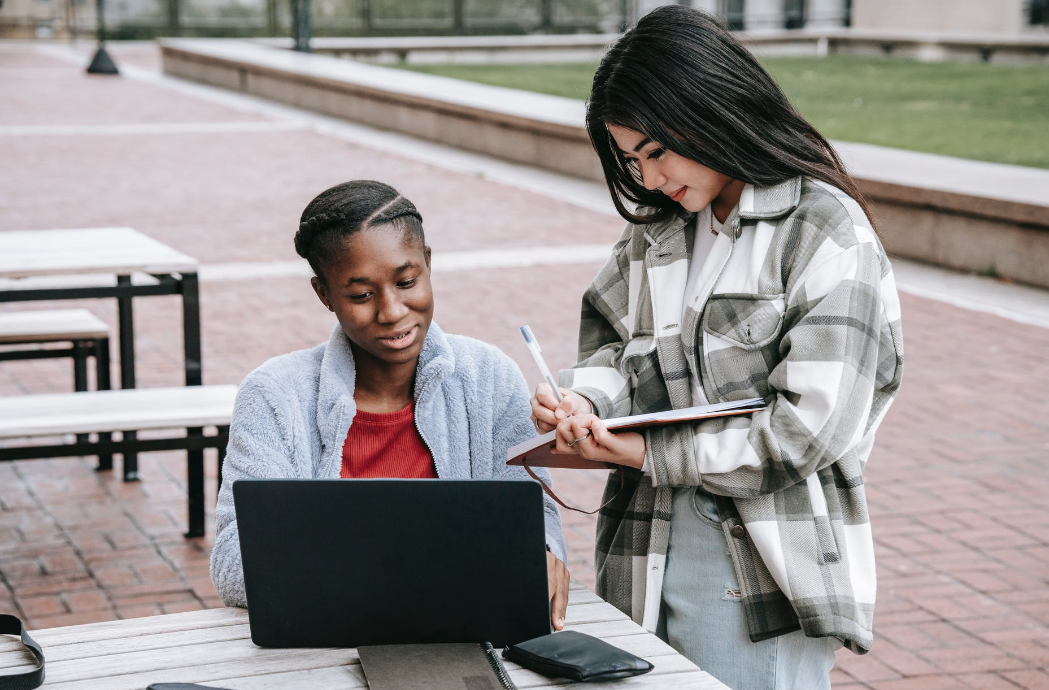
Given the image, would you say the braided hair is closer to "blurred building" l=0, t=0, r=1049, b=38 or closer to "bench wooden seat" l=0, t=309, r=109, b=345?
"bench wooden seat" l=0, t=309, r=109, b=345

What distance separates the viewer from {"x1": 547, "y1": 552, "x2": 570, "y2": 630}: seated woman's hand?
2.22m

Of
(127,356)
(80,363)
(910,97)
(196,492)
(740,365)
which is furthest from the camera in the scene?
(910,97)

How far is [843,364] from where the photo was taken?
82.4 inches

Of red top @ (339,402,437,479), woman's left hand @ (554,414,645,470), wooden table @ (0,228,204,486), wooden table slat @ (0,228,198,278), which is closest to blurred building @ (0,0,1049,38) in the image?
wooden table slat @ (0,228,198,278)

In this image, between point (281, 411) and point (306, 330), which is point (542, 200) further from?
point (281, 411)

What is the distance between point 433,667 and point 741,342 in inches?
28.3

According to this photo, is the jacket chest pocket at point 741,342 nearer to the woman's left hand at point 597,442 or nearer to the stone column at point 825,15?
the woman's left hand at point 597,442

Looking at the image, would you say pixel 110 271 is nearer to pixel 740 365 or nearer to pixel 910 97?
pixel 740 365

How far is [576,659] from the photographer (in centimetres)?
201

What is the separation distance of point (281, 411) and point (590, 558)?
98.8 inches

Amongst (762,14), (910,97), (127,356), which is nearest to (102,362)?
(127,356)

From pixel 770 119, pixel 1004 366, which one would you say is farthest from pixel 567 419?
pixel 1004 366

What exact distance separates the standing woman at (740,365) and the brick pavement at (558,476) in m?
1.68

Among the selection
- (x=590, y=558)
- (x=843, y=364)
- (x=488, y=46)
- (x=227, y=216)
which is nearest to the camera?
(x=843, y=364)
